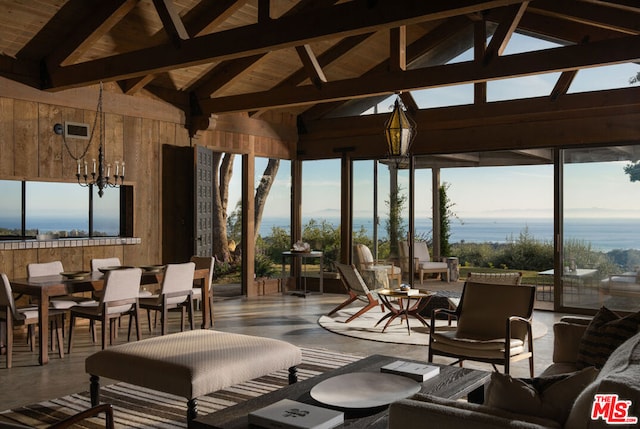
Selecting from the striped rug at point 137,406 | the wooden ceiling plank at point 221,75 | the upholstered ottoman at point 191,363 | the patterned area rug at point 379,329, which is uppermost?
the wooden ceiling plank at point 221,75

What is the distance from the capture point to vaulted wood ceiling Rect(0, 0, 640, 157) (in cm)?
524

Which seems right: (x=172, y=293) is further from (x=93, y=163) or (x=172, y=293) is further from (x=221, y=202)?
(x=221, y=202)

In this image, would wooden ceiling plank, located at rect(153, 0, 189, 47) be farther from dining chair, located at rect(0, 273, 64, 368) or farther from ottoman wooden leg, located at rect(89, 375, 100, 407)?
ottoman wooden leg, located at rect(89, 375, 100, 407)

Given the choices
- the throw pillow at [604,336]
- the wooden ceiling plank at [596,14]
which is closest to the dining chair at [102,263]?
the throw pillow at [604,336]

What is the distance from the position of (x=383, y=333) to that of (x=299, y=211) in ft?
13.7

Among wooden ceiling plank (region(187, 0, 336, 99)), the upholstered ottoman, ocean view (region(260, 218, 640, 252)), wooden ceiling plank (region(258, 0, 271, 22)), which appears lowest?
the upholstered ottoman

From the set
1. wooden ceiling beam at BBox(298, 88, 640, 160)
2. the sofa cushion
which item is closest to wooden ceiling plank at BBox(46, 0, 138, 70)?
wooden ceiling beam at BBox(298, 88, 640, 160)

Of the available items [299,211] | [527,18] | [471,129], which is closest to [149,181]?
[299,211]

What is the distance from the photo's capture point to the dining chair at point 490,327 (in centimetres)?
452

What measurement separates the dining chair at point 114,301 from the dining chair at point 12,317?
0.15 m

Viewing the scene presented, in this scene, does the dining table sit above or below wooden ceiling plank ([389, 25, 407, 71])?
below

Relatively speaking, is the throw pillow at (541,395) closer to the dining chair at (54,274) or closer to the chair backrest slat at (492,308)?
the chair backrest slat at (492,308)

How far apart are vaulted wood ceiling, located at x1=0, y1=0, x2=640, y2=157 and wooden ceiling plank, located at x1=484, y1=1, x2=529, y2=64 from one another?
0.05 feet

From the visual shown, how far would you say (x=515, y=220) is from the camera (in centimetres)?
1650
